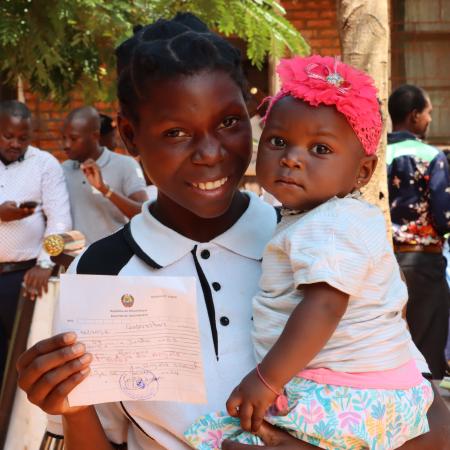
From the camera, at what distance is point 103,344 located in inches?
67.9

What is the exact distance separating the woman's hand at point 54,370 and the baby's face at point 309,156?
0.56 meters

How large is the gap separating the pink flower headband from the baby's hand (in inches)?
23.2

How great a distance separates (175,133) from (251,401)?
63 centimetres

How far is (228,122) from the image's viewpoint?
77.6 inches

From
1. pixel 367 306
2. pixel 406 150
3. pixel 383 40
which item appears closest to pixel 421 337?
pixel 406 150

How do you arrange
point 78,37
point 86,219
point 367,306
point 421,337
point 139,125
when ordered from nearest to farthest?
→ point 367,306
point 139,125
point 78,37
point 86,219
point 421,337

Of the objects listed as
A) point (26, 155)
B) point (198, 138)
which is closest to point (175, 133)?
point (198, 138)

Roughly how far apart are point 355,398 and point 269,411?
0.60 feet

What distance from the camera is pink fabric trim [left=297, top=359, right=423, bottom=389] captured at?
182 cm

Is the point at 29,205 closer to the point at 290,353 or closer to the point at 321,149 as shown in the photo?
the point at 321,149

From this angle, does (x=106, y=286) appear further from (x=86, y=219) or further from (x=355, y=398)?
(x=86, y=219)

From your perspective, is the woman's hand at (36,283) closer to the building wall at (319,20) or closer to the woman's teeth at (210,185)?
the woman's teeth at (210,185)

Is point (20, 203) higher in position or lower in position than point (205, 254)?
lower

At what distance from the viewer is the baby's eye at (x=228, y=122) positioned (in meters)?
1.96
